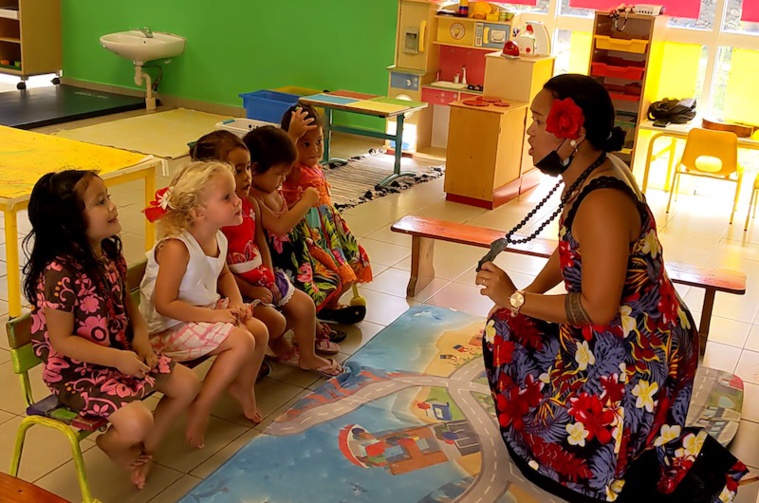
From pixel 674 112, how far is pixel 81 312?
4.68 m

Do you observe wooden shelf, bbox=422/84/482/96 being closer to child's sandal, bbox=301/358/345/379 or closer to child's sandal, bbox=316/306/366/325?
child's sandal, bbox=316/306/366/325

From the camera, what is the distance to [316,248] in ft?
11.6

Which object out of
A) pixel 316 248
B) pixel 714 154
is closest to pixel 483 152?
pixel 714 154

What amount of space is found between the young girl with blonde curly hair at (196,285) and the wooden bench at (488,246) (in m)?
1.40

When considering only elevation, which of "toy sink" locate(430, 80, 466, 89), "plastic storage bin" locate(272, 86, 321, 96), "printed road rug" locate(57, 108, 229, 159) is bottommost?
"printed road rug" locate(57, 108, 229, 159)

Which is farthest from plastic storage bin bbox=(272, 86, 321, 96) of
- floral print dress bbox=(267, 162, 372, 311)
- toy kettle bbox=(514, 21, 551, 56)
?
floral print dress bbox=(267, 162, 372, 311)

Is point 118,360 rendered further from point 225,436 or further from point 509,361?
point 509,361

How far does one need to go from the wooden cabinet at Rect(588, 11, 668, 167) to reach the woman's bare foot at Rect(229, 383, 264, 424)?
3.87 meters

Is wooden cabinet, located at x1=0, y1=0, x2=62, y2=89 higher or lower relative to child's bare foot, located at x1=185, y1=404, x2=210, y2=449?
higher

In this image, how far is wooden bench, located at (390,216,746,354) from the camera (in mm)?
3596

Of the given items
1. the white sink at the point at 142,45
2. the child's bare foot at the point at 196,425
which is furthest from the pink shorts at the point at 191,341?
the white sink at the point at 142,45

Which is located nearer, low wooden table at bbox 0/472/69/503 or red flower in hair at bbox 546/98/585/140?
A: low wooden table at bbox 0/472/69/503

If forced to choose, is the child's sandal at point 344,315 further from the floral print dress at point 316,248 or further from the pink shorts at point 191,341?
the pink shorts at point 191,341

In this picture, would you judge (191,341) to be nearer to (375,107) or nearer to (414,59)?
(375,107)
